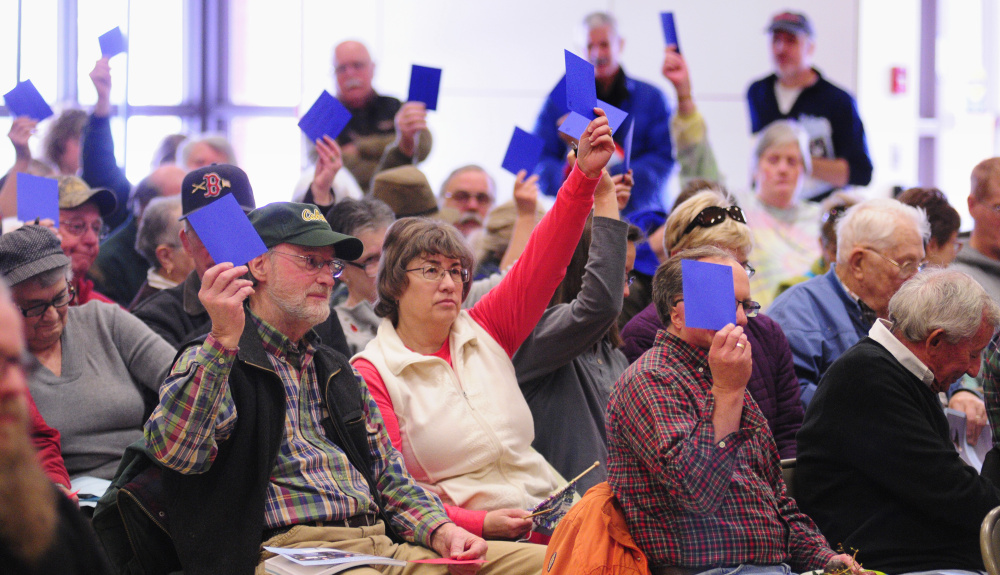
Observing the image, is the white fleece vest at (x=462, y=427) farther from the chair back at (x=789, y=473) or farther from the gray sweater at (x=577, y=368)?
the chair back at (x=789, y=473)

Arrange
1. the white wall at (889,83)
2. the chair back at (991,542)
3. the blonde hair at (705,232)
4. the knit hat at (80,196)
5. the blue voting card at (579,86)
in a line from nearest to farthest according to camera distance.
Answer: the chair back at (991,542) → the blue voting card at (579,86) → the blonde hair at (705,232) → the knit hat at (80,196) → the white wall at (889,83)

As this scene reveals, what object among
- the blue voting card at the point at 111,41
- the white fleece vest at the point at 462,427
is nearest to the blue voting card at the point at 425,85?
the blue voting card at the point at 111,41

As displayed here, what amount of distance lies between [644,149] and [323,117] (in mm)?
1872

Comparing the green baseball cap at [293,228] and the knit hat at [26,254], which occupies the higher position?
the green baseball cap at [293,228]

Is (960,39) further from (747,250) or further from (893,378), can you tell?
(893,378)

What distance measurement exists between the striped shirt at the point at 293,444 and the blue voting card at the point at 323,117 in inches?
61.1

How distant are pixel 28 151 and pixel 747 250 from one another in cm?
290

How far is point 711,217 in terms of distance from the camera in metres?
3.08

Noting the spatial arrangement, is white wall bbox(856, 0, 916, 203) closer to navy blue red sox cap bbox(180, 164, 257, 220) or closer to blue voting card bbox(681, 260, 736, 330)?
navy blue red sox cap bbox(180, 164, 257, 220)

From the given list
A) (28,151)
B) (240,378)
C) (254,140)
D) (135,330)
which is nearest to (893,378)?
(240,378)

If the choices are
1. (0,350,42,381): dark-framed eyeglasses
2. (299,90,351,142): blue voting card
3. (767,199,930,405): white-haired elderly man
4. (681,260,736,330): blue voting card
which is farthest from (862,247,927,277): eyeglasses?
(0,350,42,381): dark-framed eyeglasses

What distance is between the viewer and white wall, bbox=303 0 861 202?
7027 millimetres

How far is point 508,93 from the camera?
7113 mm

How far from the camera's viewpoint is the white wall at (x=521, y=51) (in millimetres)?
7027
